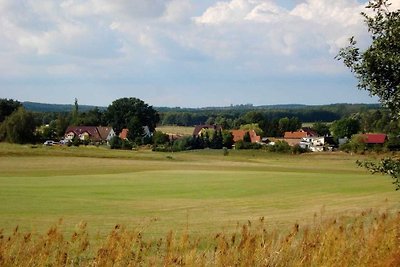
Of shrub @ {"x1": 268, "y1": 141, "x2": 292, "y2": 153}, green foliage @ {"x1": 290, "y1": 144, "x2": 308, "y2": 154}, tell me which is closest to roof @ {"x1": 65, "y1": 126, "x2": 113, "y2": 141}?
shrub @ {"x1": 268, "y1": 141, "x2": 292, "y2": 153}

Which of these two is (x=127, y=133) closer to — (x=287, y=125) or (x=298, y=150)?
(x=298, y=150)

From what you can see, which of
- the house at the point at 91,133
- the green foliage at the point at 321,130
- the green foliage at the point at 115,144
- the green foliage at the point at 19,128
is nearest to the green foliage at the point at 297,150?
the green foliage at the point at 115,144

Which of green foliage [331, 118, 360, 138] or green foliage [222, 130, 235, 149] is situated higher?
green foliage [331, 118, 360, 138]

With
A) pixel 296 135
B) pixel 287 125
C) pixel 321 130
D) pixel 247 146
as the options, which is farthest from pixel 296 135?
pixel 247 146

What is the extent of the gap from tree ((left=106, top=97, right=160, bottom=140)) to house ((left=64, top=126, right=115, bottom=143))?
238 inches

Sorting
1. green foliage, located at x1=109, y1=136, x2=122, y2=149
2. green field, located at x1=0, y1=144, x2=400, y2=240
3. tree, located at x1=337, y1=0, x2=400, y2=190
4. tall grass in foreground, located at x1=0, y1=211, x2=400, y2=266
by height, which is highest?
tree, located at x1=337, y1=0, x2=400, y2=190

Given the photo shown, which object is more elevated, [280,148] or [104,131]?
[104,131]

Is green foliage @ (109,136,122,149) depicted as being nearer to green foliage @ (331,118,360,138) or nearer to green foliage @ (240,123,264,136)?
green foliage @ (240,123,264,136)

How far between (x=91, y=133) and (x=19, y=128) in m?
38.9

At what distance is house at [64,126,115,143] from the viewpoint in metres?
136

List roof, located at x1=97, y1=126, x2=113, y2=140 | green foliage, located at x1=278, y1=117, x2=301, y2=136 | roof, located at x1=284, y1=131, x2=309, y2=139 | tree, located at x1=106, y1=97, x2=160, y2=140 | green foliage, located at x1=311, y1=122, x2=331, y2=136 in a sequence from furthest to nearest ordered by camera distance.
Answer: green foliage, located at x1=311, y1=122, x2=331, y2=136, green foliage, located at x1=278, y1=117, x2=301, y2=136, tree, located at x1=106, y1=97, x2=160, y2=140, roof, located at x1=284, y1=131, x2=309, y2=139, roof, located at x1=97, y1=126, x2=113, y2=140

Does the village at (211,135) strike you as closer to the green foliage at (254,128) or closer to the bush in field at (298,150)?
the green foliage at (254,128)

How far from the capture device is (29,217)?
67.4 feet

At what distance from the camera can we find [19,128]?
10631cm
